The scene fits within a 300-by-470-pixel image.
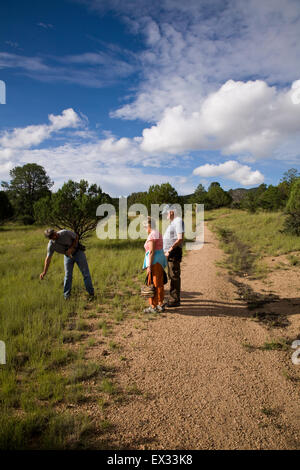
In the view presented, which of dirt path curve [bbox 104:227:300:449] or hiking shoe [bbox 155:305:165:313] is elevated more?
hiking shoe [bbox 155:305:165:313]

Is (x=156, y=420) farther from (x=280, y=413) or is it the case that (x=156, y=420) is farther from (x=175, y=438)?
(x=280, y=413)

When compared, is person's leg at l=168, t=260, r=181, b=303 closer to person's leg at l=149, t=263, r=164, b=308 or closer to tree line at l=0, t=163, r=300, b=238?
person's leg at l=149, t=263, r=164, b=308

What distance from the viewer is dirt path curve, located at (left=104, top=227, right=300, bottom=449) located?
2.27 m

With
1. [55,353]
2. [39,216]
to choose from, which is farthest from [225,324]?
[39,216]

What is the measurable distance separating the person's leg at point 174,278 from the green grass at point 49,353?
92 centimetres

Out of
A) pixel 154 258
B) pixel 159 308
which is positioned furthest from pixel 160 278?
pixel 159 308

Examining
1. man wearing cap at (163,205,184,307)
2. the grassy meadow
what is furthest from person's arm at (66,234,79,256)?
man wearing cap at (163,205,184,307)

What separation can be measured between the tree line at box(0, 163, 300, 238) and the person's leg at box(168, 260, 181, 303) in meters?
11.6

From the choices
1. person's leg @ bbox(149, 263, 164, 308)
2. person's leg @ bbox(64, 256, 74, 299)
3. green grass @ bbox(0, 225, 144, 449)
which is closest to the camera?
green grass @ bbox(0, 225, 144, 449)

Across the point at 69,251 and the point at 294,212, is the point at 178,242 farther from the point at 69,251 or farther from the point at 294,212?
the point at 294,212

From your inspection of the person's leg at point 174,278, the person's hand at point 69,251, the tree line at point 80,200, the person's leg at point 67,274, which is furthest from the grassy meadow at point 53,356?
the tree line at point 80,200

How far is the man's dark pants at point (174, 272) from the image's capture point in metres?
5.18

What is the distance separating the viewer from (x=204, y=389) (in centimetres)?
291
